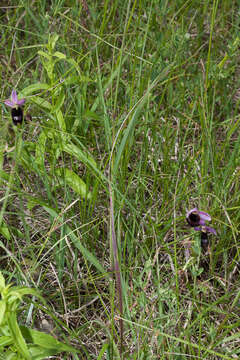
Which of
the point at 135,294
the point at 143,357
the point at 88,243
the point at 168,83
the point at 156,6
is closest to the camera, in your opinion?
the point at 143,357

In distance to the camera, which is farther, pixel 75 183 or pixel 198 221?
pixel 75 183

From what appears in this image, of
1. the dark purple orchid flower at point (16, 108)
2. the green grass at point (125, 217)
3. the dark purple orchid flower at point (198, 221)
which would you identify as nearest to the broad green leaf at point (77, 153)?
the green grass at point (125, 217)

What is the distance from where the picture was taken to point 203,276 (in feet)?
6.09

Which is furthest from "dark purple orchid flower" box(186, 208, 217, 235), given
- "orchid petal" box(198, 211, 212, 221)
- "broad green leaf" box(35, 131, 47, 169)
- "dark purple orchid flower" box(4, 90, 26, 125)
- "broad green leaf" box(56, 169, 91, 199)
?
"dark purple orchid flower" box(4, 90, 26, 125)

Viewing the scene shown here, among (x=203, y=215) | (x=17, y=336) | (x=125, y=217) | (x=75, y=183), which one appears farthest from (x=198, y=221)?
(x=17, y=336)

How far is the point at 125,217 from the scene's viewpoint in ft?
6.42

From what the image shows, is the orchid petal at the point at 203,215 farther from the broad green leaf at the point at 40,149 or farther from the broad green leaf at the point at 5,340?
the broad green leaf at the point at 5,340

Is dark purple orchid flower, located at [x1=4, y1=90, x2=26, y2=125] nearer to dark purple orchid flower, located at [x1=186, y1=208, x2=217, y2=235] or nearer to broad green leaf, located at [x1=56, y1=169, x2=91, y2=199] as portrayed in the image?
broad green leaf, located at [x1=56, y1=169, x2=91, y2=199]

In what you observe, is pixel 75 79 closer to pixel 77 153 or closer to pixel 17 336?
pixel 77 153

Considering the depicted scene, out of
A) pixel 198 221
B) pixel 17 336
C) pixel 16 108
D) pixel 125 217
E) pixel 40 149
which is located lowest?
pixel 125 217

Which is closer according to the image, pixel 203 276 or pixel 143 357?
pixel 143 357

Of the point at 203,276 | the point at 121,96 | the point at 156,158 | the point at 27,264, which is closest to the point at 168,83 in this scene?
the point at 121,96

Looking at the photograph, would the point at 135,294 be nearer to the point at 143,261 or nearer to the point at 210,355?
the point at 143,261

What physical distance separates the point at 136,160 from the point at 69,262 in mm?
549
